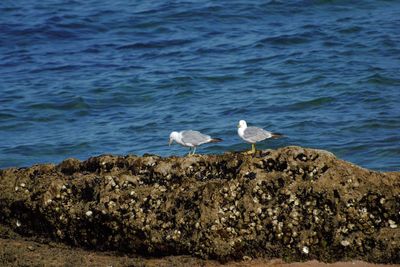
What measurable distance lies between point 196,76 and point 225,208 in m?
11.2

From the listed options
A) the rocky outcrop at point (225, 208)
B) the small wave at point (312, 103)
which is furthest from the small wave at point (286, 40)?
the rocky outcrop at point (225, 208)

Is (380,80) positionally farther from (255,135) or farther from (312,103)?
(255,135)

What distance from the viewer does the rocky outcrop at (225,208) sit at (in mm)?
6129

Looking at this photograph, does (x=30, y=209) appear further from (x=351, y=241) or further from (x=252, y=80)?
(x=252, y=80)

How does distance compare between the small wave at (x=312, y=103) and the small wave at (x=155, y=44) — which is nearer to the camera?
the small wave at (x=312, y=103)

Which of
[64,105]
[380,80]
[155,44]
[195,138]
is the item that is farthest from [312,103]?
[195,138]

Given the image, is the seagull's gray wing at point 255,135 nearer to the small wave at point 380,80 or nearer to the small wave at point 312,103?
the small wave at point 312,103

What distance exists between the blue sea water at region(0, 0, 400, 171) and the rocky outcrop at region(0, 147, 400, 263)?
5.21m

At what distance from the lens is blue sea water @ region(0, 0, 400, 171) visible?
45.0ft

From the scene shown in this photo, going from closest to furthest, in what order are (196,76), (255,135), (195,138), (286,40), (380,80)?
(195,138) < (255,135) < (380,80) < (196,76) < (286,40)

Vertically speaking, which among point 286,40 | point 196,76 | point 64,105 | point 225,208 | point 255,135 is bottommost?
point 64,105

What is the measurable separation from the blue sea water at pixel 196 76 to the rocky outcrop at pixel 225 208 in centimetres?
521

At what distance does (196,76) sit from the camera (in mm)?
17375

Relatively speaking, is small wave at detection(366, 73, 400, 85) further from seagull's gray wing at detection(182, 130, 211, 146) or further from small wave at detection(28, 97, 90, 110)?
seagull's gray wing at detection(182, 130, 211, 146)
